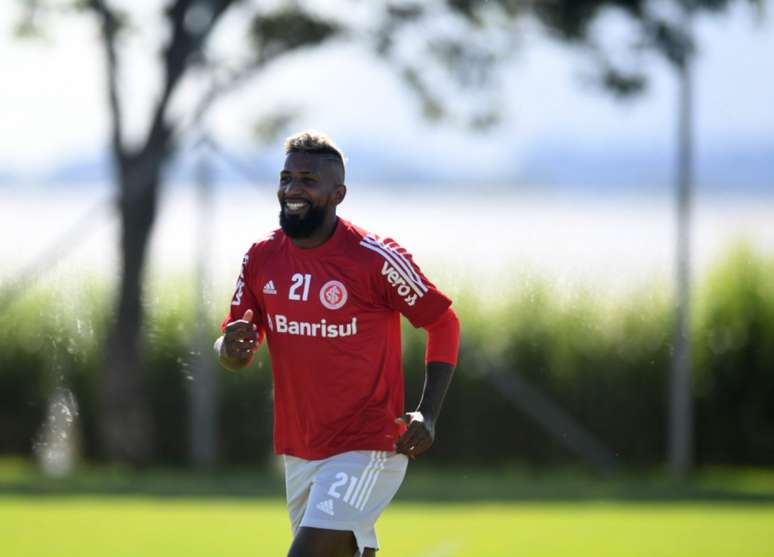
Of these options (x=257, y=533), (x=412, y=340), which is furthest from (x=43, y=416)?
(x=257, y=533)

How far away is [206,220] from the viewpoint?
1794 cm

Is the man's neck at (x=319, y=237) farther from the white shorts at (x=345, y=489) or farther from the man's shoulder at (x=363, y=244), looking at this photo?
the white shorts at (x=345, y=489)

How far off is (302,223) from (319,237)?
14cm

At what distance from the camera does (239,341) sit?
6.28m

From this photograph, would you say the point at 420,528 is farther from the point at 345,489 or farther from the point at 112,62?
the point at 112,62

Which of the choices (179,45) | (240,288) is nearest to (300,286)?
(240,288)

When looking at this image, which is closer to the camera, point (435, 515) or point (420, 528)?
point (420, 528)

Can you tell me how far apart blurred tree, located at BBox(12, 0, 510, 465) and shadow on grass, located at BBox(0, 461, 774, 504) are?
112 cm

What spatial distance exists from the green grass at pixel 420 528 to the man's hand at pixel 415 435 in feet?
16.6

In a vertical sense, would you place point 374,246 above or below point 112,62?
below

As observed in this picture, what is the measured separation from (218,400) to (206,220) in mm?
2942

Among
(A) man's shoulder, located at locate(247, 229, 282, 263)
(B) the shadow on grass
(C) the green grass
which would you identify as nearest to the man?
(A) man's shoulder, located at locate(247, 229, 282, 263)

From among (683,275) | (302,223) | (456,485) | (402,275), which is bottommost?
(456,485)

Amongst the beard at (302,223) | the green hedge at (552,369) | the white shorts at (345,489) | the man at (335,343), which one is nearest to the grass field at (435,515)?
the green hedge at (552,369)
